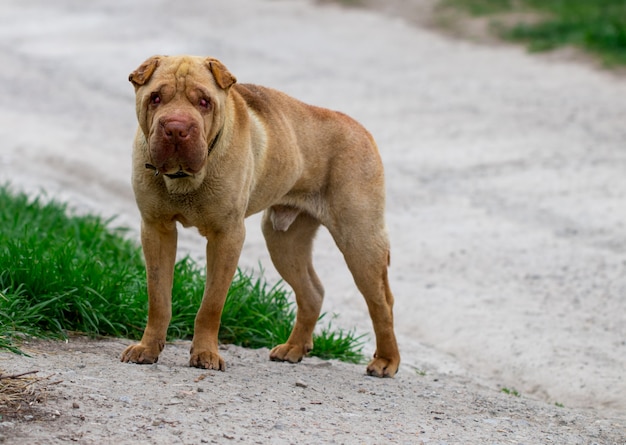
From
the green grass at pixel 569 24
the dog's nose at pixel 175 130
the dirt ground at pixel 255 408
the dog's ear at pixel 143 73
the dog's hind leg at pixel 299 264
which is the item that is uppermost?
the green grass at pixel 569 24

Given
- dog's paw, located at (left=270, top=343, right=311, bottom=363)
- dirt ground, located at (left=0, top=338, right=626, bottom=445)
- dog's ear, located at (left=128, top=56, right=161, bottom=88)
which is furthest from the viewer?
dog's paw, located at (left=270, top=343, right=311, bottom=363)

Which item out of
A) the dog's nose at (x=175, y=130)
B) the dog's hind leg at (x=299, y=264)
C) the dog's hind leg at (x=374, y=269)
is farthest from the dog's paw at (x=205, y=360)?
the dog's nose at (x=175, y=130)

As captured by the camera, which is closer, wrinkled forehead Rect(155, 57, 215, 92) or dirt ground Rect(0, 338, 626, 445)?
dirt ground Rect(0, 338, 626, 445)

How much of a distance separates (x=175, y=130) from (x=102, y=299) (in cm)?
163

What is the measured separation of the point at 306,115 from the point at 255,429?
2.12m

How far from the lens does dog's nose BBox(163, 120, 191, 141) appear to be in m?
4.71

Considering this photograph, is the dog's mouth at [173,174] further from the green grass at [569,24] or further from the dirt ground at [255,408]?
the green grass at [569,24]

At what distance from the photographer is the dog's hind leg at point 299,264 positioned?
6.25 metres

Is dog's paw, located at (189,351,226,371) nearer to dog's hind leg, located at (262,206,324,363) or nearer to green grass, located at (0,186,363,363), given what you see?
green grass, located at (0,186,363,363)

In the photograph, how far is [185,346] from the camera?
607 centimetres

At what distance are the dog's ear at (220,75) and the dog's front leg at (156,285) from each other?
0.74 meters

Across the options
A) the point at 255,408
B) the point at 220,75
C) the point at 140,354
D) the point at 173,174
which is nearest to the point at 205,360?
the point at 140,354

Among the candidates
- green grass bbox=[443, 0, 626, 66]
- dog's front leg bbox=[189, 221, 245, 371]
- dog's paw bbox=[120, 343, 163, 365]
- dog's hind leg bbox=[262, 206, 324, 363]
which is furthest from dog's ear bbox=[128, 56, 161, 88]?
green grass bbox=[443, 0, 626, 66]

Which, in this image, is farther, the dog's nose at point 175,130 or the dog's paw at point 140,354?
the dog's paw at point 140,354
